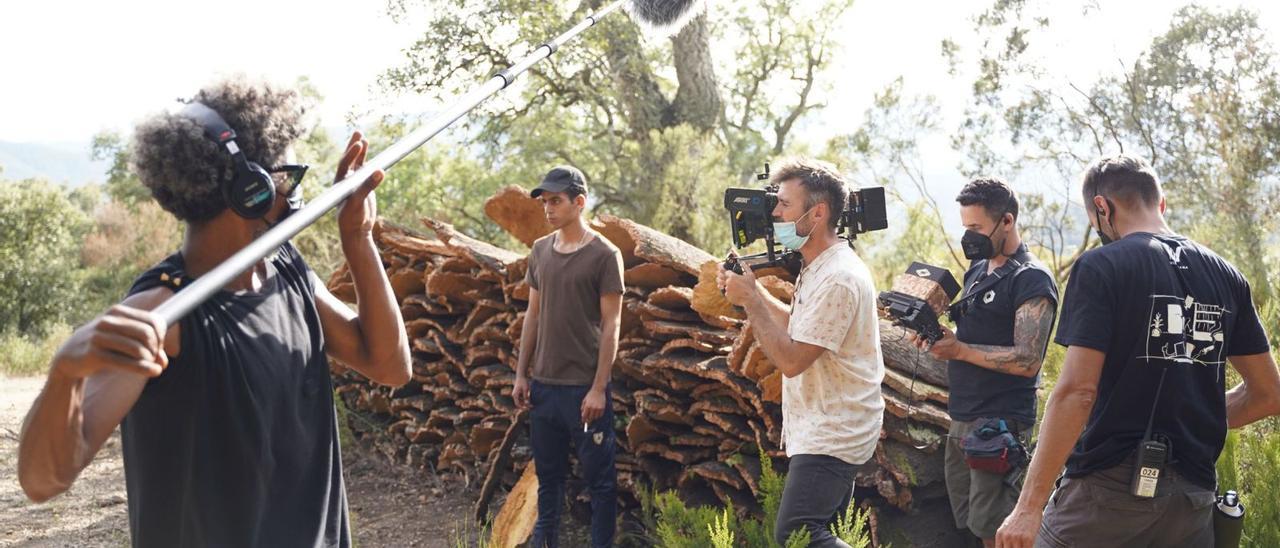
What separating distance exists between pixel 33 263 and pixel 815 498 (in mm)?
20042

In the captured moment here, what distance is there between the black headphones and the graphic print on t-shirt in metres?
2.49

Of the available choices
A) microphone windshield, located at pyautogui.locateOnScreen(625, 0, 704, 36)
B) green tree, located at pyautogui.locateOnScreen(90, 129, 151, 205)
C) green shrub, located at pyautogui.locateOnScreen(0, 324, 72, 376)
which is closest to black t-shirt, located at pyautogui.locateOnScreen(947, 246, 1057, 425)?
microphone windshield, located at pyautogui.locateOnScreen(625, 0, 704, 36)

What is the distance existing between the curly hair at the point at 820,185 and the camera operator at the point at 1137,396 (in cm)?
111

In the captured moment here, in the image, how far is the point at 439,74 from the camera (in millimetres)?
15625

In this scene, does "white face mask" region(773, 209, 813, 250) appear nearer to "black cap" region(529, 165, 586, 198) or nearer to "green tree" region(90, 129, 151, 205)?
"black cap" region(529, 165, 586, 198)

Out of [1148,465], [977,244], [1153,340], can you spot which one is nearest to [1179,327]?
[1153,340]

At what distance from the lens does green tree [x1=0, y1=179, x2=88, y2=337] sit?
19.3 metres

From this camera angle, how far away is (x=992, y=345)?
4523 millimetres

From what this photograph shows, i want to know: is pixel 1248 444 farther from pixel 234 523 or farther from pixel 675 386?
pixel 234 523

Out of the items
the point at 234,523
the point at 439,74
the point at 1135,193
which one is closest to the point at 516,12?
the point at 439,74

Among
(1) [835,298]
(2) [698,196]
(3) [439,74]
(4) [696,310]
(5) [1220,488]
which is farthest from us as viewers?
(3) [439,74]

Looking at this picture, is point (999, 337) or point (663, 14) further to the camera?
point (999, 337)

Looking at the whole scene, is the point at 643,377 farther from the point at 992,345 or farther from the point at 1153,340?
the point at 1153,340

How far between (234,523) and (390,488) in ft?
19.6
